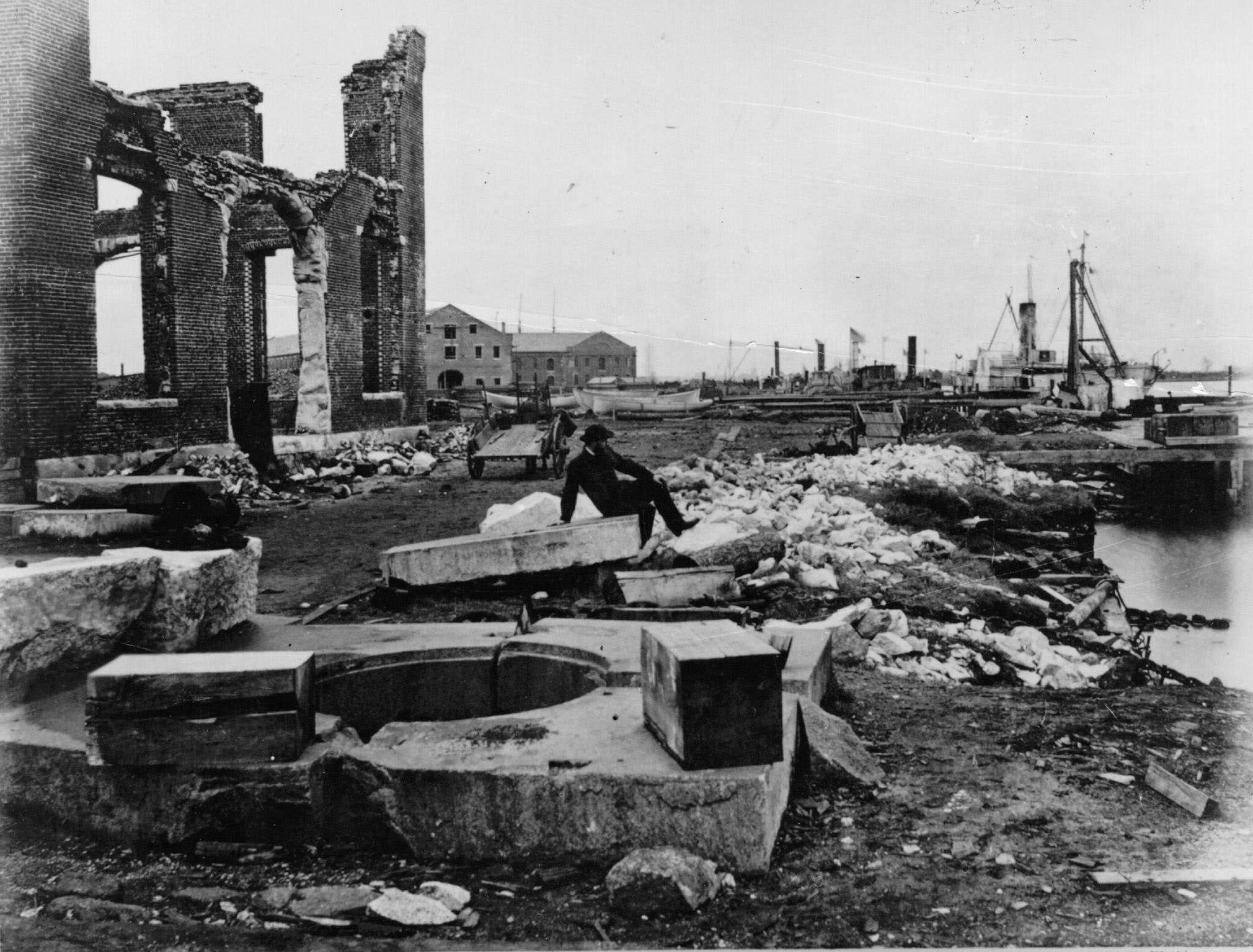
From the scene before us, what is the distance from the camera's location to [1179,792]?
391 cm

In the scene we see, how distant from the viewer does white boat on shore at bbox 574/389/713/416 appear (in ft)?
133

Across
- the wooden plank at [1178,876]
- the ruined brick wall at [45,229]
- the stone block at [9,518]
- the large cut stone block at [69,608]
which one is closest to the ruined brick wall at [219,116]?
the ruined brick wall at [45,229]

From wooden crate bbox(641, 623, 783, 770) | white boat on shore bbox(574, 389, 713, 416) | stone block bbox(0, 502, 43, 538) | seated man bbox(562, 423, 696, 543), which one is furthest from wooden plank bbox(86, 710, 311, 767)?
white boat on shore bbox(574, 389, 713, 416)

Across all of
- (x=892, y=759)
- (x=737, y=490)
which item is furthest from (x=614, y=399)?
(x=892, y=759)

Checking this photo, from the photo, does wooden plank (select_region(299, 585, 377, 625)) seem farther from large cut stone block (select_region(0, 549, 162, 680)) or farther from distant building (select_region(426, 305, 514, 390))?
distant building (select_region(426, 305, 514, 390))

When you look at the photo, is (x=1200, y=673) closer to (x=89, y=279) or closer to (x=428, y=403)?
(x=89, y=279)

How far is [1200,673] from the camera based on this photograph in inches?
351

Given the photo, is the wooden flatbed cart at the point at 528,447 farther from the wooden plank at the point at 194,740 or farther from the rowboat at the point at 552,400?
the rowboat at the point at 552,400

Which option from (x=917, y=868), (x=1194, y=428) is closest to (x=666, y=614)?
(x=917, y=868)

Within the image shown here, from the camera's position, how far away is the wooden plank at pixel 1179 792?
3.78 meters

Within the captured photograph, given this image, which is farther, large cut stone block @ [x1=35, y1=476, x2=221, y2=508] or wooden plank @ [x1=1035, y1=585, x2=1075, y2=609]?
wooden plank @ [x1=1035, y1=585, x2=1075, y2=609]

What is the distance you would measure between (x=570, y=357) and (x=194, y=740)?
70.7 m

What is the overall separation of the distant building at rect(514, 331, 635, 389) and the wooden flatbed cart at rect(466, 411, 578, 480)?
51.6m

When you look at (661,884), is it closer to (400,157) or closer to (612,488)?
(612,488)
